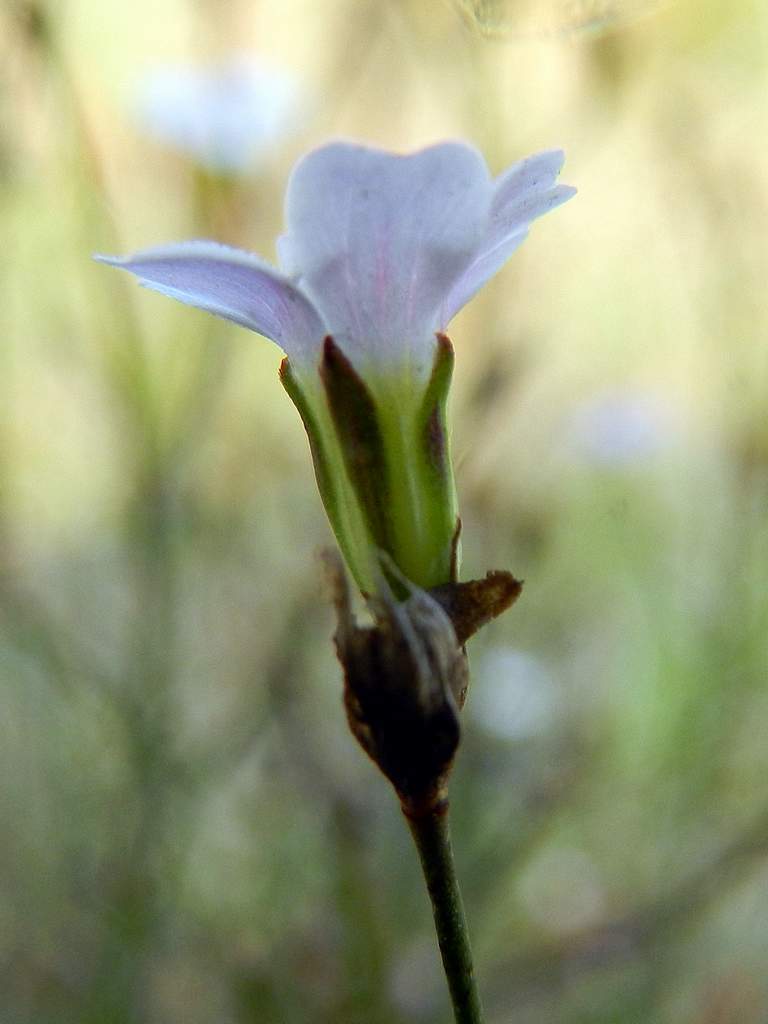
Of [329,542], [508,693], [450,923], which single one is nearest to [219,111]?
[329,542]

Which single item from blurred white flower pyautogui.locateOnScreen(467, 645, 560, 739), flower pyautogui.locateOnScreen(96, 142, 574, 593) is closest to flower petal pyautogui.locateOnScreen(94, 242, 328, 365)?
flower pyautogui.locateOnScreen(96, 142, 574, 593)

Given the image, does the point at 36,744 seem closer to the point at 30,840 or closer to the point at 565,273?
the point at 30,840

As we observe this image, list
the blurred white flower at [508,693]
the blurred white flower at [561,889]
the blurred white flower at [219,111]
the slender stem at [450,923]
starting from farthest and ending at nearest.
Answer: the blurred white flower at [561,889] < the blurred white flower at [508,693] < the blurred white flower at [219,111] < the slender stem at [450,923]

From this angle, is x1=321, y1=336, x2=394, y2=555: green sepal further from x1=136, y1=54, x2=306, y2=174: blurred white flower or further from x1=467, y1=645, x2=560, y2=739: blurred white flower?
x1=467, y1=645, x2=560, y2=739: blurred white flower

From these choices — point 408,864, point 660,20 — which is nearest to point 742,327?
point 660,20

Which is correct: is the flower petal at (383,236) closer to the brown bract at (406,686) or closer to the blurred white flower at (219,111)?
the brown bract at (406,686)

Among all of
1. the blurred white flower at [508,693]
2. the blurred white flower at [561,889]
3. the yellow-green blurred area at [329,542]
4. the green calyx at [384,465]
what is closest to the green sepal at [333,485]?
the green calyx at [384,465]
